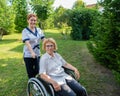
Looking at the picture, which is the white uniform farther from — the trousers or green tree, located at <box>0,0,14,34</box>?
green tree, located at <box>0,0,14,34</box>

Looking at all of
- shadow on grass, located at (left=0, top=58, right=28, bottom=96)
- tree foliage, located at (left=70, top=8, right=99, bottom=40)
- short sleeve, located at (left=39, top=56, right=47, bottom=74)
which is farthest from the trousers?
tree foliage, located at (left=70, top=8, right=99, bottom=40)

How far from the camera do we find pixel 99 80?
7.02m

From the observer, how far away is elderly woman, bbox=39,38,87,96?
442cm

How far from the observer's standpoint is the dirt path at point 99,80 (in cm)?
638

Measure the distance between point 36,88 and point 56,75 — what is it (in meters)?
0.42

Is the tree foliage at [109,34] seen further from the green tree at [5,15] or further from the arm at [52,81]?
the green tree at [5,15]

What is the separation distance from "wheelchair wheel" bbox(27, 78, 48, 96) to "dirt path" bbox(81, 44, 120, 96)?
1743 millimetres

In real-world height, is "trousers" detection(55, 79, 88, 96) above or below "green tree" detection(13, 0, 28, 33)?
below

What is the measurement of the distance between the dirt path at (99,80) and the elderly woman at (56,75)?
1.69 meters

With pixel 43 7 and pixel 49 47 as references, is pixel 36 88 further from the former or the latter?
pixel 43 7

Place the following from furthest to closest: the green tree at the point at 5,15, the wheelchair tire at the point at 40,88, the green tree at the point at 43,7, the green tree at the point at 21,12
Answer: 1. the green tree at the point at 21,12
2. the green tree at the point at 43,7
3. the green tree at the point at 5,15
4. the wheelchair tire at the point at 40,88

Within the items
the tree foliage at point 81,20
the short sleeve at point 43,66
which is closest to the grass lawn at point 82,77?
the short sleeve at point 43,66

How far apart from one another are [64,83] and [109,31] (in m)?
2.67

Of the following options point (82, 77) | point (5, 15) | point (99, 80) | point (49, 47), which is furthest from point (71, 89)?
point (5, 15)
